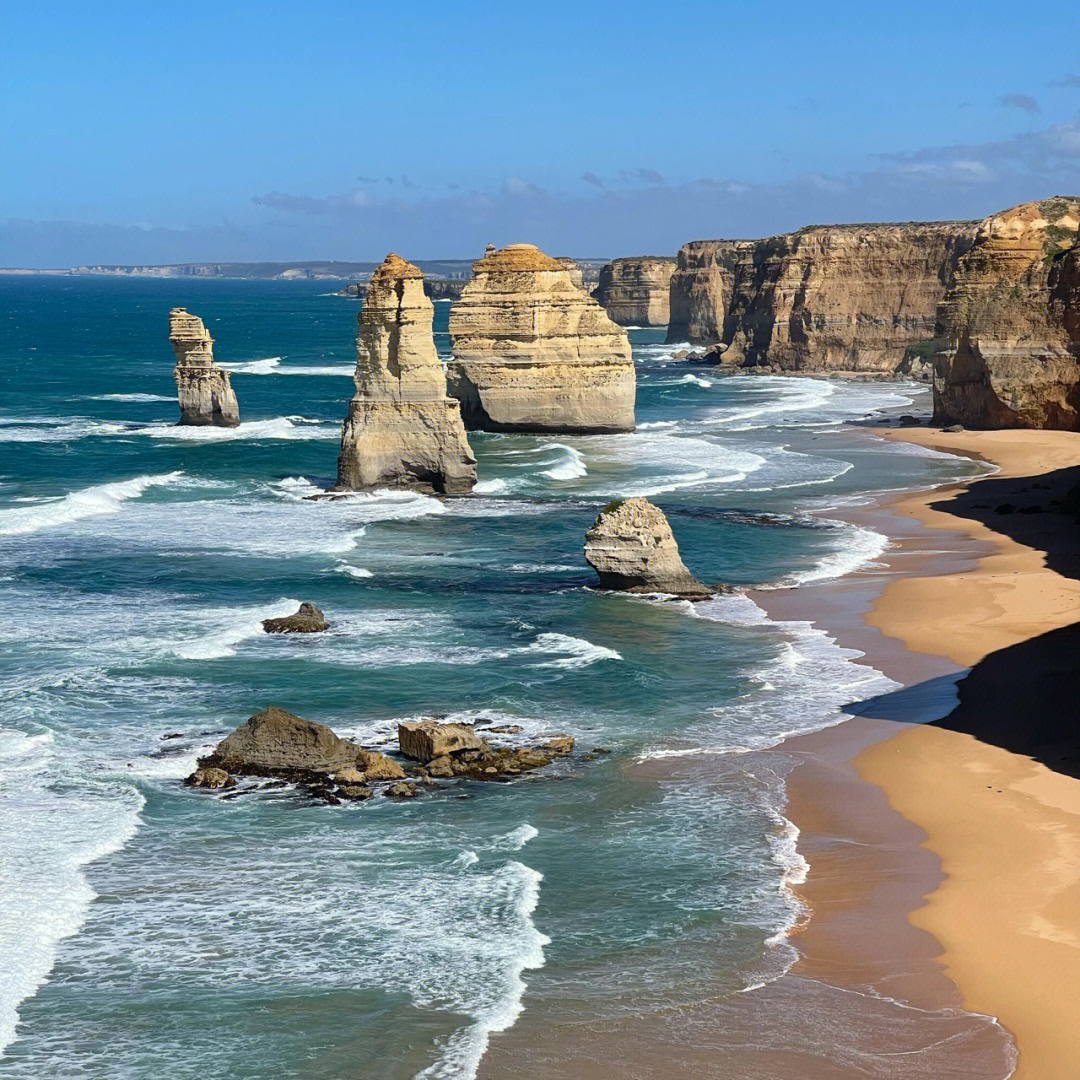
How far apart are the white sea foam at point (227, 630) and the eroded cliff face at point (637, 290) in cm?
13973

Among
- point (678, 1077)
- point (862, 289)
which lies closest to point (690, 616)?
point (678, 1077)

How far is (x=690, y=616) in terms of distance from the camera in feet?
112

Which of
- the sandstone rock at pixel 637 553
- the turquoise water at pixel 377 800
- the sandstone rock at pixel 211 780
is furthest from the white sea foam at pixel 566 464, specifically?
the sandstone rock at pixel 211 780

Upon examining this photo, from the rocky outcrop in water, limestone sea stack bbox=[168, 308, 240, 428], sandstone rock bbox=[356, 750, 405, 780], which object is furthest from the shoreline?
the rocky outcrop in water

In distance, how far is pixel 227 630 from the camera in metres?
32.8

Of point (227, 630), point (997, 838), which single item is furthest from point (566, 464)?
point (997, 838)

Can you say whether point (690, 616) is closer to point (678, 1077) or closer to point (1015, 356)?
point (678, 1077)

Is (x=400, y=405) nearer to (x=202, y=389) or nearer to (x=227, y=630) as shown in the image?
(x=227, y=630)

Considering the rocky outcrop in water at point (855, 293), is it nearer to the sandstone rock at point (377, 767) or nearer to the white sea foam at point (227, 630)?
the white sea foam at point (227, 630)

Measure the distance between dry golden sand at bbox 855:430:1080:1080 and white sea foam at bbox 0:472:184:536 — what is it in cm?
2466

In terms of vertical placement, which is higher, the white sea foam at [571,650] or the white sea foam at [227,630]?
the white sea foam at [227,630]

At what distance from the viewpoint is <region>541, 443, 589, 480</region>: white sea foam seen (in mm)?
57688

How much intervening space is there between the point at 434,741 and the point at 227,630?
9971 mm

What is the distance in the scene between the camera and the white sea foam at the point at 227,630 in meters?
30.8
